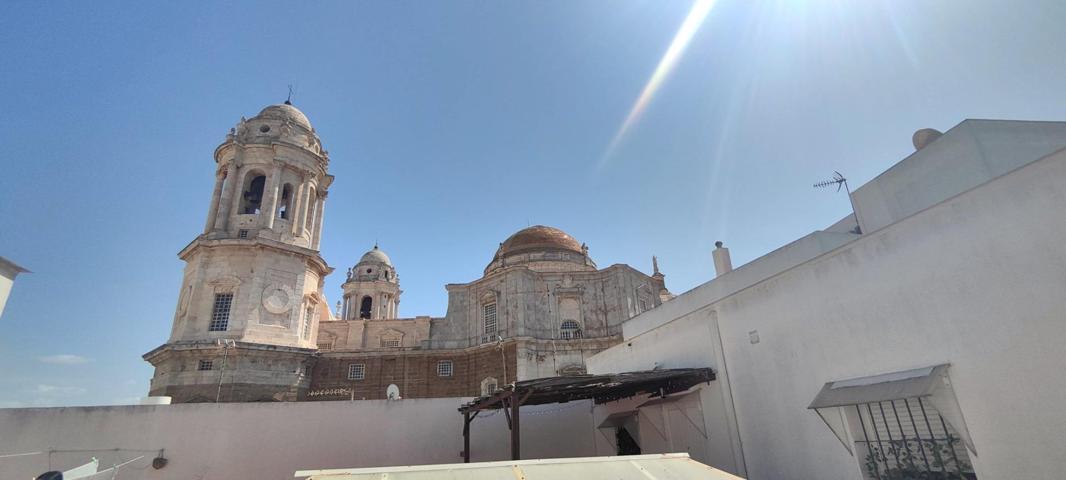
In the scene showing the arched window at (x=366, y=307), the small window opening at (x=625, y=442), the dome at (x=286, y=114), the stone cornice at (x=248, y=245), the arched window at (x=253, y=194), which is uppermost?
the dome at (x=286, y=114)

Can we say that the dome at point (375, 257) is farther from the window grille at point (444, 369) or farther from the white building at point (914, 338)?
the white building at point (914, 338)

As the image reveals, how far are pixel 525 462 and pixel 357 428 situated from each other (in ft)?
31.2

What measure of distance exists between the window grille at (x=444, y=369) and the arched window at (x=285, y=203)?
12578mm

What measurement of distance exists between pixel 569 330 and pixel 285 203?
60.0 ft

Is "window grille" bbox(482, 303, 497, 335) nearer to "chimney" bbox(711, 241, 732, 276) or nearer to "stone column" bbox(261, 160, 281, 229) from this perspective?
"stone column" bbox(261, 160, 281, 229)

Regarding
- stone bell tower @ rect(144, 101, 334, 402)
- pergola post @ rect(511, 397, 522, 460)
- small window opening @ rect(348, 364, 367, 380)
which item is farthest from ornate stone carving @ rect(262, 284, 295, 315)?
pergola post @ rect(511, 397, 522, 460)

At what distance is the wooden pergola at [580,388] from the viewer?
36.6 feet

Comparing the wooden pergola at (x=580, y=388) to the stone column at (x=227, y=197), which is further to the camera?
Result: the stone column at (x=227, y=197)

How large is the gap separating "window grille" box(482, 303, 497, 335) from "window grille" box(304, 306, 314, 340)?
10.1 meters

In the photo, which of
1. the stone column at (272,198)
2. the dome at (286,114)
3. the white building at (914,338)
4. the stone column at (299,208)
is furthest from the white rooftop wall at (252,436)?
the dome at (286,114)

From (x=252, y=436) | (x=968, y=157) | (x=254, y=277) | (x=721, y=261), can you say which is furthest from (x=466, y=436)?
(x=254, y=277)

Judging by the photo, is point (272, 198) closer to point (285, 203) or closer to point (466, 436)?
point (285, 203)

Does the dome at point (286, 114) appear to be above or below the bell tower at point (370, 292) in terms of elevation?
above

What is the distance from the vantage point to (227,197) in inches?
1102
